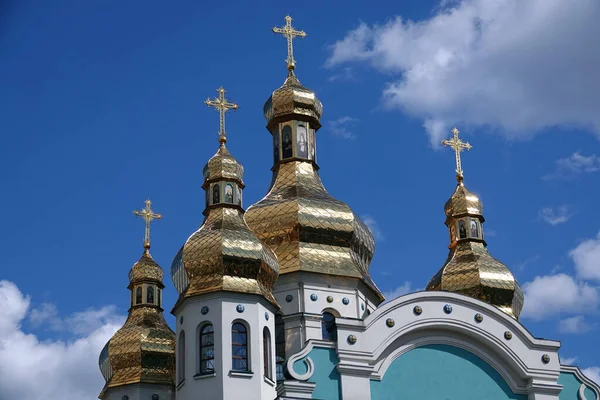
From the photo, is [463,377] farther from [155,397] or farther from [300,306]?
[155,397]

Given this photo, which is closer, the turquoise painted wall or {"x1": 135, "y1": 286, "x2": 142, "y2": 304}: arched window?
the turquoise painted wall

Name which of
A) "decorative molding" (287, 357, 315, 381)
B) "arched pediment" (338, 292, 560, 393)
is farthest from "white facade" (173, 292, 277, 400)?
"arched pediment" (338, 292, 560, 393)

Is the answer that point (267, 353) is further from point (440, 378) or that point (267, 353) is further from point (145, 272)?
point (145, 272)

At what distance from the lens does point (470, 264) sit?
2883 cm

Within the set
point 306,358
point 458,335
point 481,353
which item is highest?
point 458,335

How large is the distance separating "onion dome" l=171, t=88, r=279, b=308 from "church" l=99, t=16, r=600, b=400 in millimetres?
26

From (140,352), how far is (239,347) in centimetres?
598

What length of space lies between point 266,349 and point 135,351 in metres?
5.93

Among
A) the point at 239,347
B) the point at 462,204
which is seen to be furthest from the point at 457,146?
the point at 239,347

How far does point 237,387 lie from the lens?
70.6ft

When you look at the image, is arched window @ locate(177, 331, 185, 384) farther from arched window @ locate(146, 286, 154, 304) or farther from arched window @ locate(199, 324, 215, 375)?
arched window @ locate(146, 286, 154, 304)

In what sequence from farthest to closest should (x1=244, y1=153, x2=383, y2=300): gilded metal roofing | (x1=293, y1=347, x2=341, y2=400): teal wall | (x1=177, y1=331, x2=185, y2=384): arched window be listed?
(x1=244, y1=153, x2=383, y2=300): gilded metal roofing < (x1=177, y1=331, x2=185, y2=384): arched window < (x1=293, y1=347, x2=341, y2=400): teal wall

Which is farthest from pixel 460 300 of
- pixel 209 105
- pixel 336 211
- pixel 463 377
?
pixel 209 105

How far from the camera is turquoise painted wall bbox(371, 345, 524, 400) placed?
803 inches
